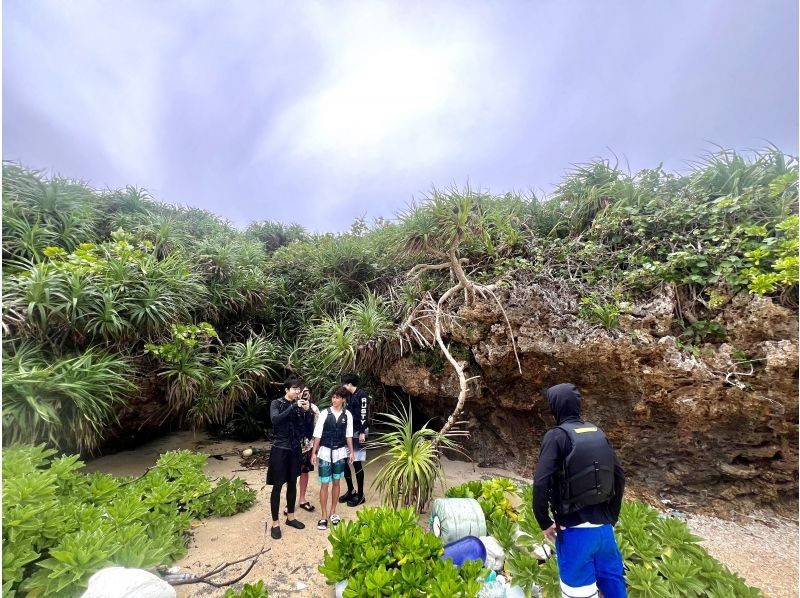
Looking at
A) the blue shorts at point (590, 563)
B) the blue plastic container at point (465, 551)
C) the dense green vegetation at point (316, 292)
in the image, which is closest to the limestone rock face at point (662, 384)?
the dense green vegetation at point (316, 292)

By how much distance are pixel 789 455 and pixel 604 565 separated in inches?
128

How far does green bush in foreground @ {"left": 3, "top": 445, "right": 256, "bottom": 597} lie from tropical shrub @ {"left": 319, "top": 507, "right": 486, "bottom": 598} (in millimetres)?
1278

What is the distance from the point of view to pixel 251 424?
6.75 metres

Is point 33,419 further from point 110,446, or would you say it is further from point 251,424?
point 251,424

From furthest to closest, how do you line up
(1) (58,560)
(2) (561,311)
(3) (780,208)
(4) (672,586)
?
(2) (561,311)
(3) (780,208)
(4) (672,586)
(1) (58,560)

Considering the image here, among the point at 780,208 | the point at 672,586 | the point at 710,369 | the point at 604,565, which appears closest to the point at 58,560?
the point at 604,565

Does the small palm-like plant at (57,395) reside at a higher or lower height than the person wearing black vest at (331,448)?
higher

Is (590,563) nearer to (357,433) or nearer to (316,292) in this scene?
(357,433)

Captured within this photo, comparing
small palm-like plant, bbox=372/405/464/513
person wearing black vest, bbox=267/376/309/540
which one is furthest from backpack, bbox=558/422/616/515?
person wearing black vest, bbox=267/376/309/540

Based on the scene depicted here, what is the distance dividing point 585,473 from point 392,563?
149cm

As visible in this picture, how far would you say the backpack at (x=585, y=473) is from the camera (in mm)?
2082

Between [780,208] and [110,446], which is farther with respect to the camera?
[110,446]

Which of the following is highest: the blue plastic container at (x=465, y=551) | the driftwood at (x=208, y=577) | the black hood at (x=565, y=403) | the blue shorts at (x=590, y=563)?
the black hood at (x=565, y=403)

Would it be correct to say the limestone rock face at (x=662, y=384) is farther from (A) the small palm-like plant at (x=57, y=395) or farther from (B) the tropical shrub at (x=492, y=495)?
(A) the small palm-like plant at (x=57, y=395)
